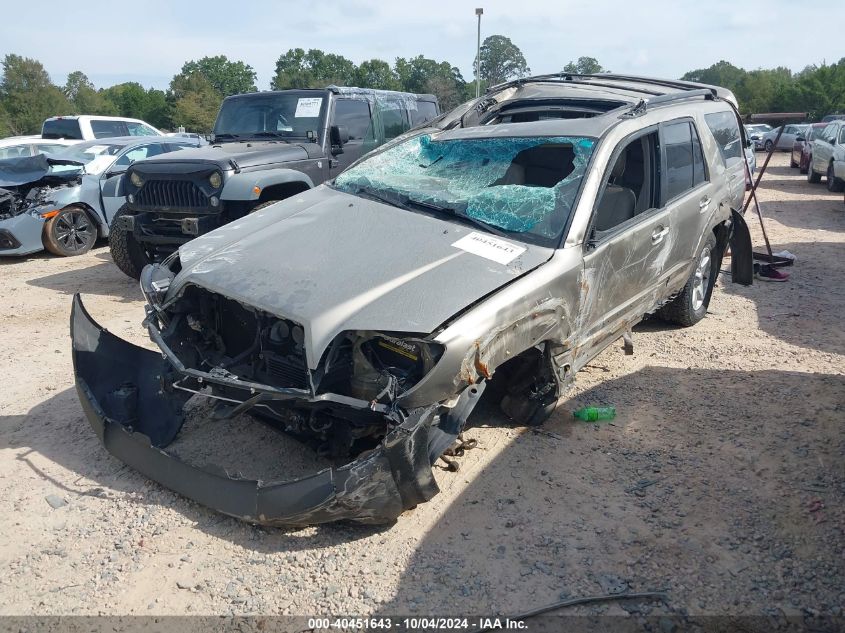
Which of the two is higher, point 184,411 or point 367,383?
point 367,383

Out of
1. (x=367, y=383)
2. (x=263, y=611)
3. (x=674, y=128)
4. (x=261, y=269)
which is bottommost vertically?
(x=263, y=611)

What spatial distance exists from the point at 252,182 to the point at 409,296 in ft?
13.1

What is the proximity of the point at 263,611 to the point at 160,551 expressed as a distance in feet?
2.15

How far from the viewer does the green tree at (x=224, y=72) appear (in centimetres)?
7181

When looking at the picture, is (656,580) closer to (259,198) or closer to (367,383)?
(367,383)

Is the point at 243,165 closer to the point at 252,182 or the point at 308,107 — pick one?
the point at 252,182

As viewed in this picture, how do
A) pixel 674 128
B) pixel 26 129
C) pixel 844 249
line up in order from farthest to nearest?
1. pixel 26 129
2. pixel 844 249
3. pixel 674 128

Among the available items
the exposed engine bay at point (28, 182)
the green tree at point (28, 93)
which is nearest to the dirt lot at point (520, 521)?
the exposed engine bay at point (28, 182)

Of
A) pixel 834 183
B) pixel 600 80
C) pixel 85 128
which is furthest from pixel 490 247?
pixel 834 183

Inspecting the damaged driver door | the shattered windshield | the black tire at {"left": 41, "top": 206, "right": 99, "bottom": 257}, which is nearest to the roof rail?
the damaged driver door

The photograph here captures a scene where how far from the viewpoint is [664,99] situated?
15.4 ft

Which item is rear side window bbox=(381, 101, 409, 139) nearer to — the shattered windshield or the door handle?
the shattered windshield

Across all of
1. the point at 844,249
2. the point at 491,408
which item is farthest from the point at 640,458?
the point at 844,249

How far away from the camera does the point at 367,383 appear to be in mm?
2965
